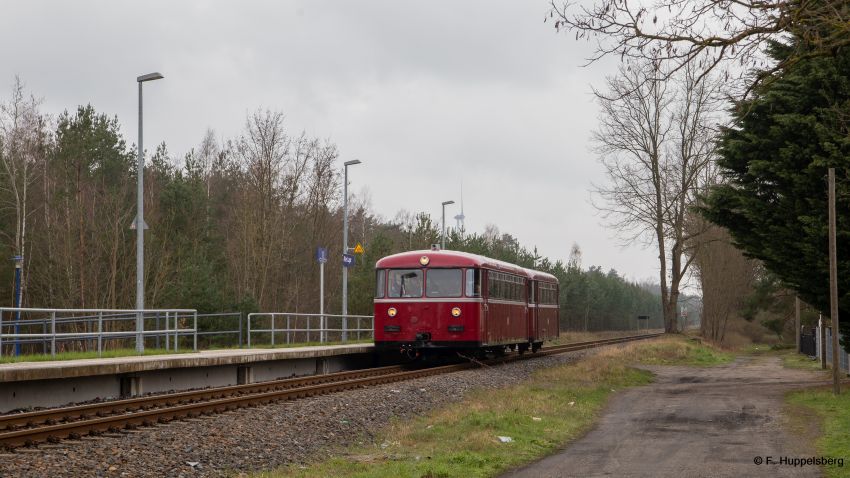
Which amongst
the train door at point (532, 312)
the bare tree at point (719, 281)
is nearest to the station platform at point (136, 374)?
the train door at point (532, 312)

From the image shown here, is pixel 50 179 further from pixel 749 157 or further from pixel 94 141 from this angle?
pixel 749 157

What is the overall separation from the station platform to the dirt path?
7.74 m

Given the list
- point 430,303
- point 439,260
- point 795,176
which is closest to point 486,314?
point 430,303

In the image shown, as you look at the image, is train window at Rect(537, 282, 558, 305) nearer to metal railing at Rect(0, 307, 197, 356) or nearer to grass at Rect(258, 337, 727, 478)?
grass at Rect(258, 337, 727, 478)

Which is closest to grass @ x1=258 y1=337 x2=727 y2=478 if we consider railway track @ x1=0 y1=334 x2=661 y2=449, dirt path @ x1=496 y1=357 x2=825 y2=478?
dirt path @ x1=496 y1=357 x2=825 y2=478

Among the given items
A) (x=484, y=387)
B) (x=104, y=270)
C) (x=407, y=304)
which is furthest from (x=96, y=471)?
(x=104, y=270)

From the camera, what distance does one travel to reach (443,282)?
80.0 feet

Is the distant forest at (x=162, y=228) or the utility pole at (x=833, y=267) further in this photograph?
the distant forest at (x=162, y=228)

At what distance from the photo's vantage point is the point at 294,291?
46.8m

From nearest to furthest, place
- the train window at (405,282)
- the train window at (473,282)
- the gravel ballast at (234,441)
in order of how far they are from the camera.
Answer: the gravel ballast at (234,441), the train window at (473,282), the train window at (405,282)

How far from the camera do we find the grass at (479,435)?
10164mm

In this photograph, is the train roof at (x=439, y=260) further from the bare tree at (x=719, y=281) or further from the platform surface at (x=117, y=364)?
the bare tree at (x=719, y=281)

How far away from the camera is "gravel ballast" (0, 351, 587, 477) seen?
948 cm

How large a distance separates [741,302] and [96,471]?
53734mm
